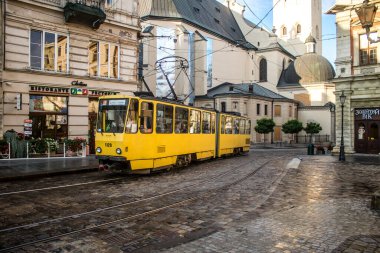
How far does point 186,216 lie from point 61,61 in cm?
1582

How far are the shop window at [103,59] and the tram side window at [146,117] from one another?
996cm

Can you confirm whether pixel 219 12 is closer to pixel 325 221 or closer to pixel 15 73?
pixel 15 73

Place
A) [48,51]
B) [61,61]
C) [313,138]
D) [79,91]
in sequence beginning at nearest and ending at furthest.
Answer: [48,51]
[61,61]
[79,91]
[313,138]

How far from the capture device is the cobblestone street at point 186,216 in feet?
18.9

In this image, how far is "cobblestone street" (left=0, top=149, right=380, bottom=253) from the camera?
18.9 ft

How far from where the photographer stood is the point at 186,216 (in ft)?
24.8

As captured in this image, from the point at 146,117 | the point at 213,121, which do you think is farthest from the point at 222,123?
the point at 146,117

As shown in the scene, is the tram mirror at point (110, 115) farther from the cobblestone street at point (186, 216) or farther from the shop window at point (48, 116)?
the shop window at point (48, 116)

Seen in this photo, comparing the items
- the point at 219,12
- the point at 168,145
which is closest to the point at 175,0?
the point at 219,12

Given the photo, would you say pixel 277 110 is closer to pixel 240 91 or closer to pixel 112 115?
pixel 240 91

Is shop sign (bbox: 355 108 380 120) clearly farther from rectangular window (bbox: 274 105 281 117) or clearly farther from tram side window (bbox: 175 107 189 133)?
rectangular window (bbox: 274 105 281 117)

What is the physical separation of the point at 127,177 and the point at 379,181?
1008 centimetres

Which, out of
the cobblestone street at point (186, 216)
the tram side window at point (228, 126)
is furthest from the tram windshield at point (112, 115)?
the tram side window at point (228, 126)

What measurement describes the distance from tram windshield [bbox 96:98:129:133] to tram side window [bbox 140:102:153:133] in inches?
26.9
